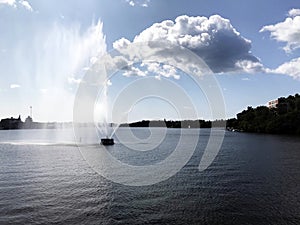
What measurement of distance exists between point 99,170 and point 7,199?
22.6 m

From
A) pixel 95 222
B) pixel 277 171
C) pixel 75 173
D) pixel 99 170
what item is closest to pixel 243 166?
pixel 277 171

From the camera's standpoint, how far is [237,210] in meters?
30.7

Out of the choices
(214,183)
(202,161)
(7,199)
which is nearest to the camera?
(7,199)

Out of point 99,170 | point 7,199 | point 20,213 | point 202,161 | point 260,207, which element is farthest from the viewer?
point 202,161

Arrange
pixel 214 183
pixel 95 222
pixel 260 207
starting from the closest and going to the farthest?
1. pixel 95 222
2. pixel 260 207
3. pixel 214 183

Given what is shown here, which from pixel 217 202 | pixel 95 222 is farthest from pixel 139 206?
pixel 217 202

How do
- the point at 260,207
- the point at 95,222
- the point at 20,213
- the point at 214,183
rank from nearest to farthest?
the point at 95,222, the point at 20,213, the point at 260,207, the point at 214,183

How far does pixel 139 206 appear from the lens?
104 ft

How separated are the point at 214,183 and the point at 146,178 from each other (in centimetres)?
1057

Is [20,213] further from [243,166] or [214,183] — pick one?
[243,166]

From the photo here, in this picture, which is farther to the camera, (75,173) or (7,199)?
(75,173)

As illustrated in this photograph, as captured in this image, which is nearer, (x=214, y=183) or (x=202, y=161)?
(x=214, y=183)

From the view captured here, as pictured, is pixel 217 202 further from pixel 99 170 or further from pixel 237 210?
pixel 99 170

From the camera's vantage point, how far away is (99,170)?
2217 inches
